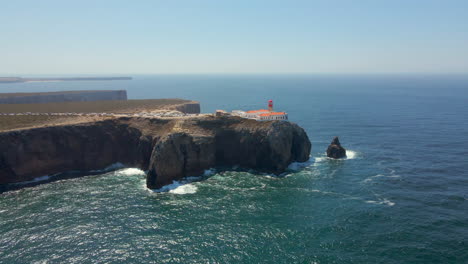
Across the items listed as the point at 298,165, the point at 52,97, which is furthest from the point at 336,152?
the point at 52,97

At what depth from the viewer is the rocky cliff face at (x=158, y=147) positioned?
73.4 meters

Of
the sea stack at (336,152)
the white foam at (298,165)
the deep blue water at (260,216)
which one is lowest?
the deep blue water at (260,216)

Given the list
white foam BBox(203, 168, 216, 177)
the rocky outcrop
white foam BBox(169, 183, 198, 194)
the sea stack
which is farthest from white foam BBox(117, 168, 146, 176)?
the sea stack

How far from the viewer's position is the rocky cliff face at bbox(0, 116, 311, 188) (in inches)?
2889

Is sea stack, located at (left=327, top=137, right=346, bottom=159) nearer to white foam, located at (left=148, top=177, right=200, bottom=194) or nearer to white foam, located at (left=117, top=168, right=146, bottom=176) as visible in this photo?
white foam, located at (left=148, top=177, right=200, bottom=194)

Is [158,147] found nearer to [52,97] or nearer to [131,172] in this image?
[131,172]

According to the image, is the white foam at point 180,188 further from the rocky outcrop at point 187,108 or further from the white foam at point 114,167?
the rocky outcrop at point 187,108

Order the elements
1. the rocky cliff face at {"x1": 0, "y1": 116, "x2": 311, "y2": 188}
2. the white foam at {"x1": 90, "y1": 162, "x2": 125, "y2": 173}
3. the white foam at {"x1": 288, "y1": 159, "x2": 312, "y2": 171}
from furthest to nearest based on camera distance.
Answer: the white foam at {"x1": 90, "y1": 162, "x2": 125, "y2": 173} < the white foam at {"x1": 288, "y1": 159, "x2": 312, "y2": 171} < the rocky cliff face at {"x1": 0, "y1": 116, "x2": 311, "y2": 188}

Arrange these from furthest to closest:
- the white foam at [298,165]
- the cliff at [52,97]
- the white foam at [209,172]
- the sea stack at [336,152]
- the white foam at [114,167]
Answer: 1. the cliff at [52,97]
2. the sea stack at [336,152]
3. the white foam at [114,167]
4. the white foam at [298,165]
5. the white foam at [209,172]

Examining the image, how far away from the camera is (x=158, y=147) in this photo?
72.7 m

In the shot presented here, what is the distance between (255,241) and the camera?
154ft

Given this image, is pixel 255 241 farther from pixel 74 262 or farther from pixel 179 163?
pixel 179 163

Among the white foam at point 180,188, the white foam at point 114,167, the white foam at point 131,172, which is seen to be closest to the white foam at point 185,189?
the white foam at point 180,188

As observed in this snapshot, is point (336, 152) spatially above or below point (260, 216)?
above
